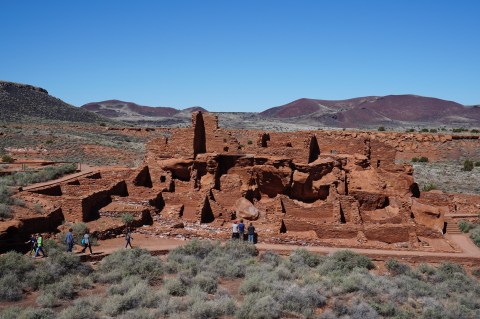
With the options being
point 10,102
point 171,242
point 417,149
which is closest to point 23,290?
point 171,242

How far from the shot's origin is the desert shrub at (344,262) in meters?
12.9

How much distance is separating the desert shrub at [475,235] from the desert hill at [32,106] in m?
55.4

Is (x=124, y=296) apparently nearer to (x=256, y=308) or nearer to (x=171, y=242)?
(x=256, y=308)

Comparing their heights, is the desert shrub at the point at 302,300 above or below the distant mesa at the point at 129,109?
below

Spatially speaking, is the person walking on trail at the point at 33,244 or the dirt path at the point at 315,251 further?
the dirt path at the point at 315,251

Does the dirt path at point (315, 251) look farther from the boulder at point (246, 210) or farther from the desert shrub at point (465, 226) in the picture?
the desert shrub at point (465, 226)

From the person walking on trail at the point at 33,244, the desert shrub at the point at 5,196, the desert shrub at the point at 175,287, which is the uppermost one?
the desert shrub at the point at 5,196

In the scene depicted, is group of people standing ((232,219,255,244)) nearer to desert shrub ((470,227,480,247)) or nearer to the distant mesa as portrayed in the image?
desert shrub ((470,227,480,247))

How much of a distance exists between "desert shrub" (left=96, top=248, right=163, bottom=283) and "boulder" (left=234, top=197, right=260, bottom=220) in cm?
562

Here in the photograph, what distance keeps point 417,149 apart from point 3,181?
4452 cm

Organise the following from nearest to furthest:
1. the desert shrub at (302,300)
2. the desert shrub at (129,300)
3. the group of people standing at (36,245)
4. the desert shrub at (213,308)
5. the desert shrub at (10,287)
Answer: the desert shrub at (213,308), the desert shrub at (129,300), the desert shrub at (302,300), the desert shrub at (10,287), the group of people standing at (36,245)

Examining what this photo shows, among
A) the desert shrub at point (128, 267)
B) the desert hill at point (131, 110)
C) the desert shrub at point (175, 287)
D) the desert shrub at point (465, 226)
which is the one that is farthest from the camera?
the desert hill at point (131, 110)

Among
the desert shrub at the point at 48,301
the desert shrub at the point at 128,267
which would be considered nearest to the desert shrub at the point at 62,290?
the desert shrub at the point at 48,301

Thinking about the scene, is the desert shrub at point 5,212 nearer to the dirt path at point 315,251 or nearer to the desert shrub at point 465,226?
the dirt path at point 315,251
